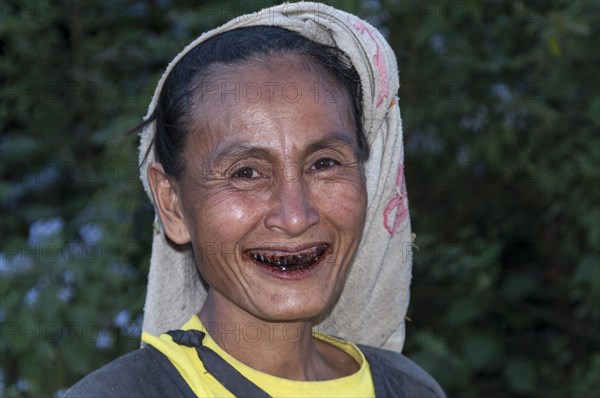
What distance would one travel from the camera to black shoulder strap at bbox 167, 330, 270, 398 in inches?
72.4

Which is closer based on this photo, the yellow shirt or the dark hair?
the yellow shirt

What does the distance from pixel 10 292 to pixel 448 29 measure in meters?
1.92

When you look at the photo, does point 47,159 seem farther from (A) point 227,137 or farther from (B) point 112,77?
(A) point 227,137

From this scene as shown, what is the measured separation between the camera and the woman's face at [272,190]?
186 centimetres

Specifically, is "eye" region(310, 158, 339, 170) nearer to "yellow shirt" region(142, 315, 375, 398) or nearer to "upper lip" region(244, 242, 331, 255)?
"upper lip" region(244, 242, 331, 255)

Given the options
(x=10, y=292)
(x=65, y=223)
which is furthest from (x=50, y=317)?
(x=65, y=223)

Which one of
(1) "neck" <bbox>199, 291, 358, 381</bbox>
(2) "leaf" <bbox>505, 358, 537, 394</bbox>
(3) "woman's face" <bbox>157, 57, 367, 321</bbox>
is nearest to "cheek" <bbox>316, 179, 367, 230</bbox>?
(3) "woman's face" <bbox>157, 57, 367, 321</bbox>

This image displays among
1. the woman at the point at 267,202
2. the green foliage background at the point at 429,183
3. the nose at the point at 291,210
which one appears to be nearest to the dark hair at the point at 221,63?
the woman at the point at 267,202

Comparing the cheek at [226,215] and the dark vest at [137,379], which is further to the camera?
the cheek at [226,215]

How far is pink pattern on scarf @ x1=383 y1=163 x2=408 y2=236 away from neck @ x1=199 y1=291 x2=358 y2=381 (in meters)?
0.29

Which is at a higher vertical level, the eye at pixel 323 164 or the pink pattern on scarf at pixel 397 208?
the eye at pixel 323 164

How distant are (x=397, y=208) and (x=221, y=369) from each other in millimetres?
598

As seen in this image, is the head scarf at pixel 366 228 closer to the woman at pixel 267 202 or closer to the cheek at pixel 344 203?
the woman at pixel 267 202

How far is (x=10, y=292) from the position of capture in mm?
3518
